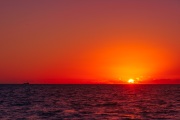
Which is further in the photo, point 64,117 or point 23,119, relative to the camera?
point 64,117

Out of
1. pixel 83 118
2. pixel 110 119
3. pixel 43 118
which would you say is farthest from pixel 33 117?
pixel 110 119

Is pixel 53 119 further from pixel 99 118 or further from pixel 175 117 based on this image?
pixel 175 117

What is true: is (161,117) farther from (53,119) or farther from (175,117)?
(53,119)

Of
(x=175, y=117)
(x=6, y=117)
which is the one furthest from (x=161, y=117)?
(x=6, y=117)

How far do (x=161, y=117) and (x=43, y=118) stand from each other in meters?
16.4

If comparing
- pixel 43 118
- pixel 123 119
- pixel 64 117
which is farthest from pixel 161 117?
pixel 43 118

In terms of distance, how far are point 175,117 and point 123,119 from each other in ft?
25.0

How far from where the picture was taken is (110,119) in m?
41.3

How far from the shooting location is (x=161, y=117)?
44.0 metres

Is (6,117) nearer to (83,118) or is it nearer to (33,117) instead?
(33,117)

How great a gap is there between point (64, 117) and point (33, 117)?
166 inches

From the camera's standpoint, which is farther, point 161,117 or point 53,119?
point 161,117

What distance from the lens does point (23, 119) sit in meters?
A: 40.4

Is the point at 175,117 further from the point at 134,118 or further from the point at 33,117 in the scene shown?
the point at 33,117
